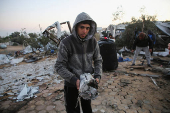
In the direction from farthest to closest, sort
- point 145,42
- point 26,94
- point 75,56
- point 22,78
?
point 145,42 < point 22,78 < point 26,94 < point 75,56

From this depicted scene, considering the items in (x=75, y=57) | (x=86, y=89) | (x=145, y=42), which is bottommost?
(x=86, y=89)

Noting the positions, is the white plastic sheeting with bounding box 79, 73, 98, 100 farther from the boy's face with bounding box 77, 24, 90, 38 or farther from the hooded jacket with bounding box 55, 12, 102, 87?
the boy's face with bounding box 77, 24, 90, 38

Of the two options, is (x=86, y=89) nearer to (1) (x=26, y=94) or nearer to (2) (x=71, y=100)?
(2) (x=71, y=100)

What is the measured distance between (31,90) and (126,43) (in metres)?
9.53

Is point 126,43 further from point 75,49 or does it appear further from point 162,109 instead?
point 75,49

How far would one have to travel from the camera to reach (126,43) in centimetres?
1034

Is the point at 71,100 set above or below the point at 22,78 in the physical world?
→ above

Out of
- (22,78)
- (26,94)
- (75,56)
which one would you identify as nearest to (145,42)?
(75,56)

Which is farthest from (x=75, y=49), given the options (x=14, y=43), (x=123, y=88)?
(x=14, y=43)

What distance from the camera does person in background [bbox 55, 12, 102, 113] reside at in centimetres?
127

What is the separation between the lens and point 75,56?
1.34 meters

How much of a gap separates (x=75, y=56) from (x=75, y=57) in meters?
0.01

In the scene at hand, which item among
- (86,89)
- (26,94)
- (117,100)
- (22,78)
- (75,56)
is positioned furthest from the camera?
(22,78)

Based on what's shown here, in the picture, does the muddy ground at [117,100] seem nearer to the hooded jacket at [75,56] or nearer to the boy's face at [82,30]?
the hooded jacket at [75,56]
